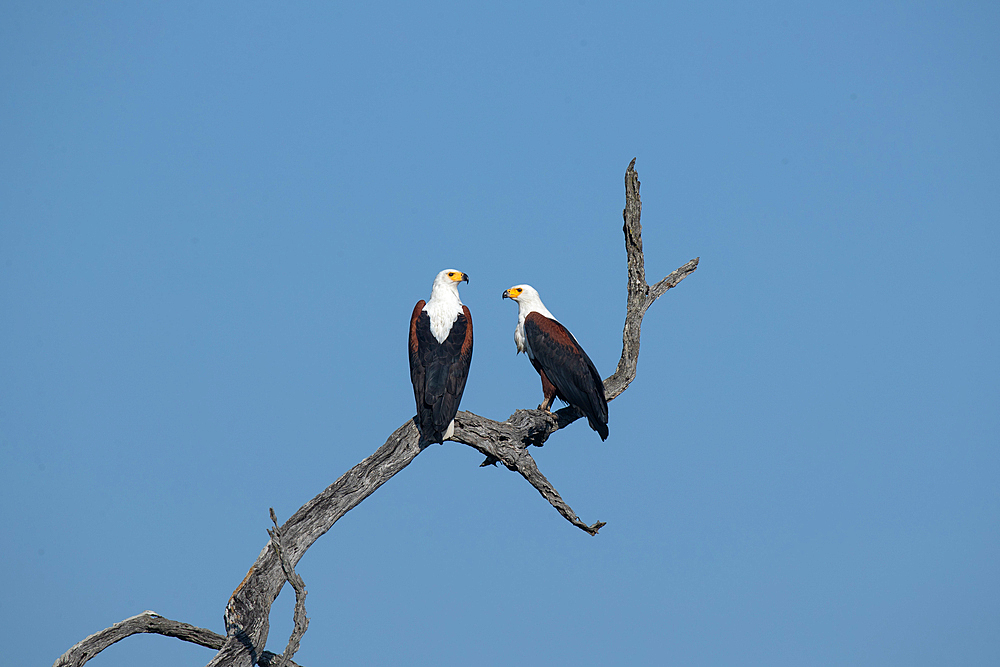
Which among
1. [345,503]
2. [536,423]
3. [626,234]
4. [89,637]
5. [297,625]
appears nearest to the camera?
[297,625]

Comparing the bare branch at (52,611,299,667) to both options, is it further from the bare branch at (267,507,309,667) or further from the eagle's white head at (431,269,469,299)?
the eagle's white head at (431,269,469,299)

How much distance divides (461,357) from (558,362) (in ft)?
4.00

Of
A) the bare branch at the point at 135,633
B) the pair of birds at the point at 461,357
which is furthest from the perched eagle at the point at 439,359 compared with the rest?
the bare branch at the point at 135,633

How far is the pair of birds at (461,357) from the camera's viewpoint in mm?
6977

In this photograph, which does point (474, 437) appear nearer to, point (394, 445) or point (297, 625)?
point (394, 445)

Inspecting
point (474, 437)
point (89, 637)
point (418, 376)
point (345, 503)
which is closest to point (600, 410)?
point (474, 437)

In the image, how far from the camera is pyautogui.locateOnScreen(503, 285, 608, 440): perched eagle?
7957 millimetres

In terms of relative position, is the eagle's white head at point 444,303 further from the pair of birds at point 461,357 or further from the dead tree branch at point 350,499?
the dead tree branch at point 350,499

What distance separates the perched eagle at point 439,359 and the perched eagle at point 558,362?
934mm

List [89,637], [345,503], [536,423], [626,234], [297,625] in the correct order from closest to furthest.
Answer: [297,625] < [89,637] < [345,503] < [536,423] < [626,234]

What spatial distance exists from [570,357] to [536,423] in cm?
78

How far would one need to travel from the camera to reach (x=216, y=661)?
647 cm

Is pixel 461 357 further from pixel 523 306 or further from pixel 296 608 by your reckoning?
pixel 296 608

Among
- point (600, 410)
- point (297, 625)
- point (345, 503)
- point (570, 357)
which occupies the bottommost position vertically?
point (297, 625)
